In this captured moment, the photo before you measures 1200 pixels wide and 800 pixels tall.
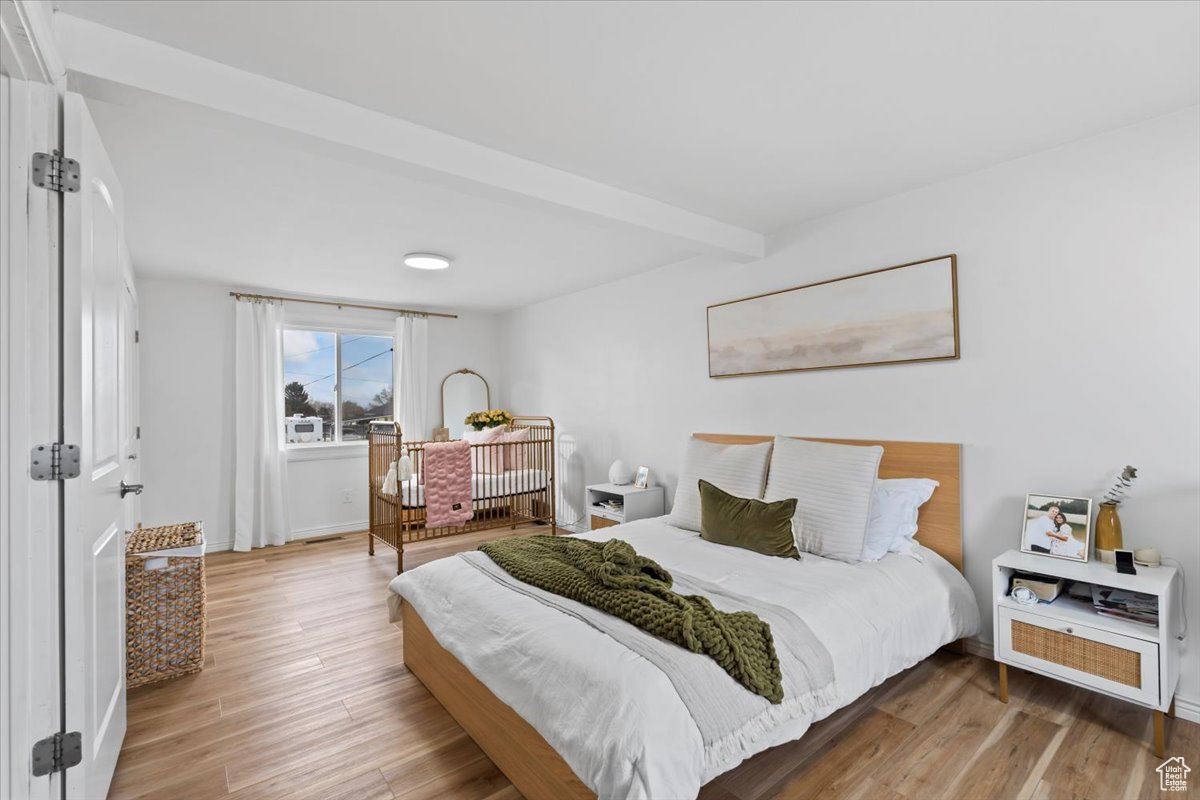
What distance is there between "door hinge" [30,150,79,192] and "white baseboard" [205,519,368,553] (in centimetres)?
436

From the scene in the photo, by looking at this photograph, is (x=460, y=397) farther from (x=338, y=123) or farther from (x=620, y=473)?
(x=338, y=123)

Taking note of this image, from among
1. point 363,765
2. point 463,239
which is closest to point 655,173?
point 463,239

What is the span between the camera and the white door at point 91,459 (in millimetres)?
1461

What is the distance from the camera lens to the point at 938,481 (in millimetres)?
2850

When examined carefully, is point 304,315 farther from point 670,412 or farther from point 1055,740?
point 1055,740

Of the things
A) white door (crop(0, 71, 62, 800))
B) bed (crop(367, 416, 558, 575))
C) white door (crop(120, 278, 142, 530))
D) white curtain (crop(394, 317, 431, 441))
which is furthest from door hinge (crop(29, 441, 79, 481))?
white curtain (crop(394, 317, 431, 441))

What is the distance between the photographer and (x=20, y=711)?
1354 mm

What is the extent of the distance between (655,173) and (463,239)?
153 cm

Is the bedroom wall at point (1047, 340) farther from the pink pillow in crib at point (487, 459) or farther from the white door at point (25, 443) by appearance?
the white door at point (25, 443)

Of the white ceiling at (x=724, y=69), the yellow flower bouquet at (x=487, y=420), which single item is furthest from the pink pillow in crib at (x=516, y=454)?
the white ceiling at (x=724, y=69)

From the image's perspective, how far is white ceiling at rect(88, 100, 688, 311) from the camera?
2389 mm

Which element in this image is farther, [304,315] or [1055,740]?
[304,315]

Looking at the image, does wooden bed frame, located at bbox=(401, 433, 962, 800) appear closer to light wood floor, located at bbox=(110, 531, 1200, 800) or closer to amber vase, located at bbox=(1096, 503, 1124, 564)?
light wood floor, located at bbox=(110, 531, 1200, 800)

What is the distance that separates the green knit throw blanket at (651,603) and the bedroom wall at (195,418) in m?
3.56
